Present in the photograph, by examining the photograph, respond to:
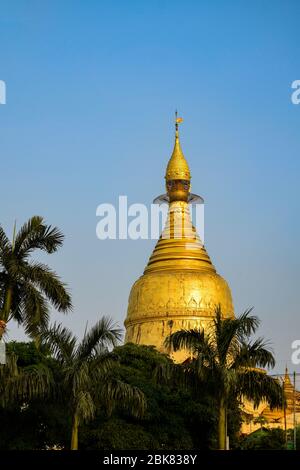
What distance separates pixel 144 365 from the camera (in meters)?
37.8

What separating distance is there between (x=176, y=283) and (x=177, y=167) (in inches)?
338

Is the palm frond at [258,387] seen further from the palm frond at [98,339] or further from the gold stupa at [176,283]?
the gold stupa at [176,283]

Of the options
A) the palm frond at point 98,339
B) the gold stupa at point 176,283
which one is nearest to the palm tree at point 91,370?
the palm frond at point 98,339

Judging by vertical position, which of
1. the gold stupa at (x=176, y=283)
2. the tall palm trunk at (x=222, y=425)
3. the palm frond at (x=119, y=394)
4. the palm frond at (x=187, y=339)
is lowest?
the tall palm trunk at (x=222, y=425)

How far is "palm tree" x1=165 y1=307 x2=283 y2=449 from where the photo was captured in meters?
24.2

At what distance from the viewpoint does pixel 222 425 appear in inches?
938

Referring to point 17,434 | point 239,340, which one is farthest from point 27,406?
point 239,340

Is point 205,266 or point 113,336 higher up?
point 205,266

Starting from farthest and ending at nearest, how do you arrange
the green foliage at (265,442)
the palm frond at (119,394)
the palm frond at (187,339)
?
the green foliage at (265,442) → the palm frond at (187,339) → the palm frond at (119,394)

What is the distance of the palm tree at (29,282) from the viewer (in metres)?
24.0

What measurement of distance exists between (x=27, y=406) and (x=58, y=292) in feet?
21.1

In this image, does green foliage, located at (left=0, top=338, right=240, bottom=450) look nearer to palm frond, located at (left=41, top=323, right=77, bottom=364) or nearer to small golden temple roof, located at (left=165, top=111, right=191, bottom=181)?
palm frond, located at (left=41, top=323, right=77, bottom=364)

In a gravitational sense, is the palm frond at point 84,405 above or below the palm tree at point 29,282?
below
